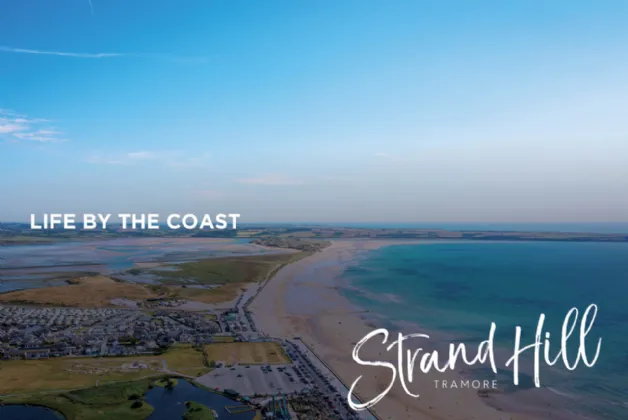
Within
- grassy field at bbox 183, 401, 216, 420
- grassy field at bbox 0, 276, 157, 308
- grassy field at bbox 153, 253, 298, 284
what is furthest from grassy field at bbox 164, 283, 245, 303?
grassy field at bbox 183, 401, 216, 420

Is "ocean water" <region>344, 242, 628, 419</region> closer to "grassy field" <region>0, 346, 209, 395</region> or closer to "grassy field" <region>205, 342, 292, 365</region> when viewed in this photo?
"grassy field" <region>205, 342, 292, 365</region>

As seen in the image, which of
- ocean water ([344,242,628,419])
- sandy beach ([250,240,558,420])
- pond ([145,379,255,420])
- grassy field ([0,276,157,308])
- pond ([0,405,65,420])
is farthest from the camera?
grassy field ([0,276,157,308])

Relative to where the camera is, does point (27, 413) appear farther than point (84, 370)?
No

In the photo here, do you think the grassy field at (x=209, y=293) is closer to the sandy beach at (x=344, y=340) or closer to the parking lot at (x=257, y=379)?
the sandy beach at (x=344, y=340)

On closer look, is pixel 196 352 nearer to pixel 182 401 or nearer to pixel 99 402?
pixel 182 401

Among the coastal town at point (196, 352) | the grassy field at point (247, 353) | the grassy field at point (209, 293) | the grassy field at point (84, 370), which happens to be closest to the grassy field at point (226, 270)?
the grassy field at point (209, 293)

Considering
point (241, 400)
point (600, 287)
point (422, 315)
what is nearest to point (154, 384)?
point (241, 400)

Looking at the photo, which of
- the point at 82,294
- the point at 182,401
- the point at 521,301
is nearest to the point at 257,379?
the point at 182,401

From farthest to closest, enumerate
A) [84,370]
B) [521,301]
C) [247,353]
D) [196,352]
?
[521,301] → [196,352] → [247,353] → [84,370]
